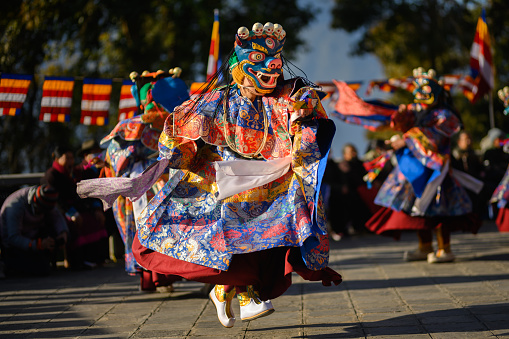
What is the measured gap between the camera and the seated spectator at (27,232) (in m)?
7.32

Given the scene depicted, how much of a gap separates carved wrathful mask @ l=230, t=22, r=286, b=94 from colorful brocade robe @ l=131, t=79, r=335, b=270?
0.37 ft

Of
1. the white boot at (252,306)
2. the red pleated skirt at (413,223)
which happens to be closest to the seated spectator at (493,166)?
the red pleated skirt at (413,223)

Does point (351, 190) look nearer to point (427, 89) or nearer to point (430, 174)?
point (430, 174)

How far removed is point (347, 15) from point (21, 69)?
12.3 meters

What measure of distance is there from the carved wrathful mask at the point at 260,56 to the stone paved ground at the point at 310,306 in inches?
66.3

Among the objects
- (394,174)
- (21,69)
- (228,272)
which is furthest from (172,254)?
(21,69)

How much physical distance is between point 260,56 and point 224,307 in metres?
1.69

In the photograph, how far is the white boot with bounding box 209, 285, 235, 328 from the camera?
4.31 meters

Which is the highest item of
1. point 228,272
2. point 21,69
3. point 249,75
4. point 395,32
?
point 395,32

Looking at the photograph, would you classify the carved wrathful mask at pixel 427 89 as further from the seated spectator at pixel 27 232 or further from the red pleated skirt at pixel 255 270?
the seated spectator at pixel 27 232

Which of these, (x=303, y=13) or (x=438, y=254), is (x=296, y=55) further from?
(x=438, y=254)

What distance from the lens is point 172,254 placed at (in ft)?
13.4

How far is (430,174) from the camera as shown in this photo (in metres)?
7.03

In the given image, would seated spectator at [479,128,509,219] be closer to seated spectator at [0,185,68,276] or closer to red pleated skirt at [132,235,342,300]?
seated spectator at [0,185,68,276]
